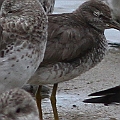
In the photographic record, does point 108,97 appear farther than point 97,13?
No

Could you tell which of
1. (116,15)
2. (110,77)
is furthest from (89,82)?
(116,15)

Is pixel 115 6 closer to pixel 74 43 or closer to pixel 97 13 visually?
pixel 97 13

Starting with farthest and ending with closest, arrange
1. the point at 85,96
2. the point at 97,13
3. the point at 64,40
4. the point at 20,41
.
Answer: the point at 85,96, the point at 97,13, the point at 64,40, the point at 20,41

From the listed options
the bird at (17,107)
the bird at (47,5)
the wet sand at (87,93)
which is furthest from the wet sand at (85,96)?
the bird at (17,107)

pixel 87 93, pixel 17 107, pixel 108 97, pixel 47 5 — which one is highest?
pixel 17 107

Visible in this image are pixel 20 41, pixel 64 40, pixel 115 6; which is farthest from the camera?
pixel 115 6

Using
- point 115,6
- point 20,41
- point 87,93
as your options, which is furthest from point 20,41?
point 115,6

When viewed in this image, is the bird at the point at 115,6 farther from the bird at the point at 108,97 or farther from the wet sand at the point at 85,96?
the bird at the point at 108,97
